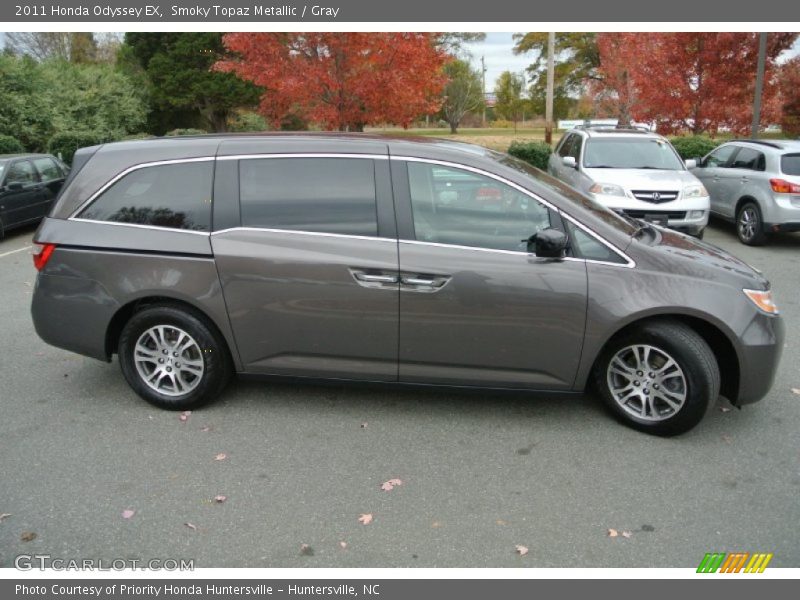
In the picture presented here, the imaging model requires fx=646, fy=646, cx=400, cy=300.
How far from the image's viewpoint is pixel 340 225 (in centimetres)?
407

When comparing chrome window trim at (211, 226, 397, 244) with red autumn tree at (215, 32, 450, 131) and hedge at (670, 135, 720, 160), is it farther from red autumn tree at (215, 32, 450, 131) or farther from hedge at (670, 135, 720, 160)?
→ hedge at (670, 135, 720, 160)

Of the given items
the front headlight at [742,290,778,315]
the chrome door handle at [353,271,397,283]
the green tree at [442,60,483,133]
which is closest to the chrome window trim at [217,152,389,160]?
the chrome door handle at [353,271,397,283]

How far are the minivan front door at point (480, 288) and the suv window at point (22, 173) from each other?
9929 mm

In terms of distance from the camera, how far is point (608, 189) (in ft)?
30.5

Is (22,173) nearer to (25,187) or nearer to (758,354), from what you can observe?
(25,187)

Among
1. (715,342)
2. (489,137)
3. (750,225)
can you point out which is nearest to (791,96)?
(750,225)

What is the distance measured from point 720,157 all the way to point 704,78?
19.7 feet

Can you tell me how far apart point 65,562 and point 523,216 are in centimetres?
307

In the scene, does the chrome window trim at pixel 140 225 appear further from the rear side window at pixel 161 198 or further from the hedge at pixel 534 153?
the hedge at pixel 534 153

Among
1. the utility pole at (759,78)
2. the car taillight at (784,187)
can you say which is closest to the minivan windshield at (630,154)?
the car taillight at (784,187)

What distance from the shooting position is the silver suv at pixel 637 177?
916 cm

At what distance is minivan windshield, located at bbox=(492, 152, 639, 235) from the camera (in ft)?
13.9

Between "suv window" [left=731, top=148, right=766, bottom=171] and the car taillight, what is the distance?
48 cm

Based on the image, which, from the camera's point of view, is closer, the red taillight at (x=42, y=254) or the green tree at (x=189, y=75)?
the red taillight at (x=42, y=254)
